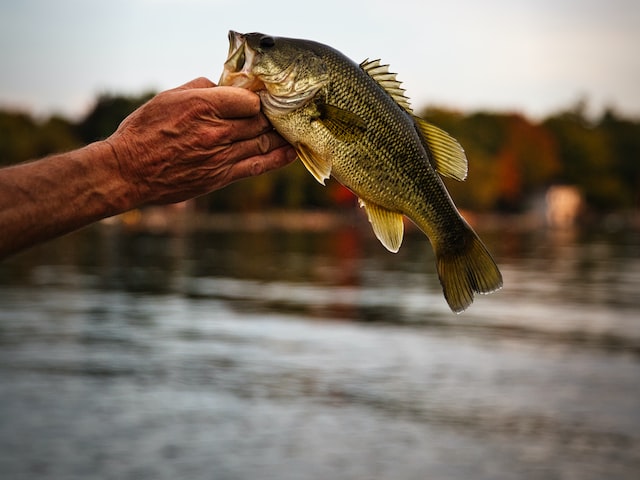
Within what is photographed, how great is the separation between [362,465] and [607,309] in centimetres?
2314

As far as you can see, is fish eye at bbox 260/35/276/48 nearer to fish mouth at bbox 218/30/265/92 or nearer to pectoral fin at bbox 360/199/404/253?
fish mouth at bbox 218/30/265/92

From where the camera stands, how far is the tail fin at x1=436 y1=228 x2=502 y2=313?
11.3 feet

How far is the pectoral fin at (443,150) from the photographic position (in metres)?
3.47

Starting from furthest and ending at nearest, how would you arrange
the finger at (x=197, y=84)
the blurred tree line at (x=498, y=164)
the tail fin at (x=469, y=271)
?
the blurred tree line at (x=498, y=164) < the tail fin at (x=469, y=271) < the finger at (x=197, y=84)

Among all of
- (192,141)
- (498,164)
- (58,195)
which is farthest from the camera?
(498,164)

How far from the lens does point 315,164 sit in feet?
10.6

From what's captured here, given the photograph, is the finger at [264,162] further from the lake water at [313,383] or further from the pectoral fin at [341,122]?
the lake water at [313,383]

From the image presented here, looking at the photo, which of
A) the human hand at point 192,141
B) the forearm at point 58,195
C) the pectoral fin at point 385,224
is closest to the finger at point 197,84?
the human hand at point 192,141

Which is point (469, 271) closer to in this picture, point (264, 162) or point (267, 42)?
point (264, 162)

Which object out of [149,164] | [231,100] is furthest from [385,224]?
[149,164]

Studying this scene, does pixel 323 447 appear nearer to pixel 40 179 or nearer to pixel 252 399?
pixel 252 399

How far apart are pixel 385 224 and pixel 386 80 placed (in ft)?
1.63

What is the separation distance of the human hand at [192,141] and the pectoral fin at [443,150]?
1.55ft

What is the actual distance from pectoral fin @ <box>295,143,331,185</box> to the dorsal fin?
375 millimetres
